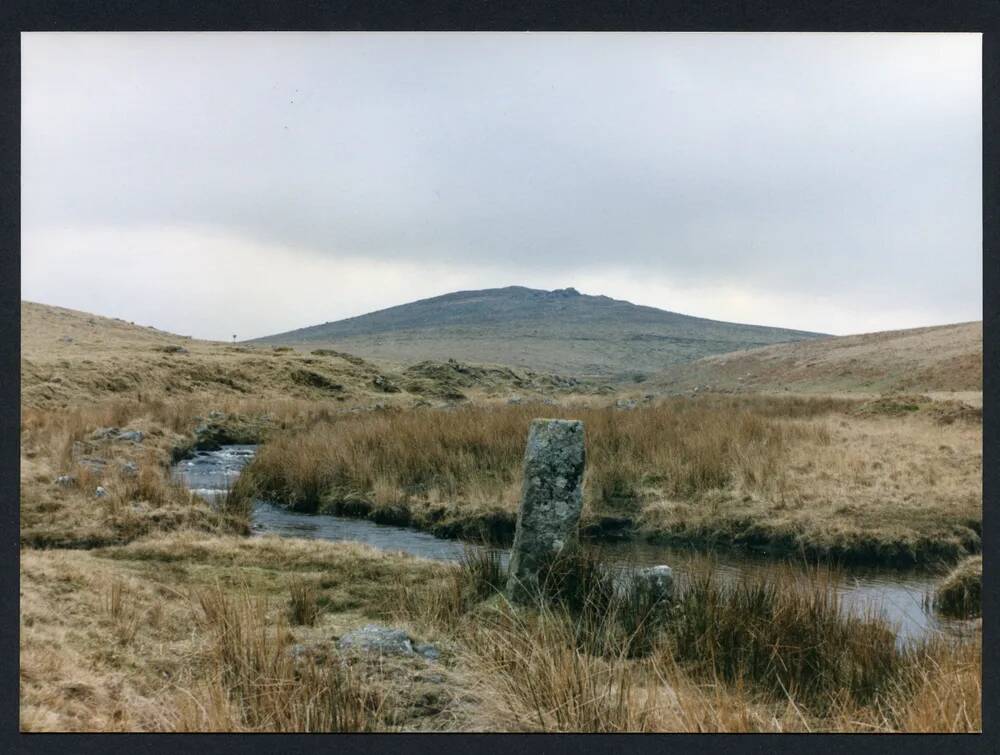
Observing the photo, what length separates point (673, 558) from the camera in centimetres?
763

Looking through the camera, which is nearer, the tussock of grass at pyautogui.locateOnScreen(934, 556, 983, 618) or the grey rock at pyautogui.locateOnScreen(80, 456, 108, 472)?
the tussock of grass at pyautogui.locateOnScreen(934, 556, 983, 618)

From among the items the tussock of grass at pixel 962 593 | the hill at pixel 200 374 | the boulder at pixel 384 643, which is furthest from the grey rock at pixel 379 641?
the hill at pixel 200 374

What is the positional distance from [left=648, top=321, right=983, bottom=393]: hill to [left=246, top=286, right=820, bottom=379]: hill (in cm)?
1822

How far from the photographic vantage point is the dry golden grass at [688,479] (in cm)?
838

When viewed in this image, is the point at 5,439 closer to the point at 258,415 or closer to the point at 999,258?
the point at 999,258

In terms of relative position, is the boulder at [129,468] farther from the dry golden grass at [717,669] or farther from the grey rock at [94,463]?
the dry golden grass at [717,669]

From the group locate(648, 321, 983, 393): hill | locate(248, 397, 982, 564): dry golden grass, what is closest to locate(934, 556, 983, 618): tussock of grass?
A: locate(248, 397, 982, 564): dry golden grass

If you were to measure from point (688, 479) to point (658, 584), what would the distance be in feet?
17.0

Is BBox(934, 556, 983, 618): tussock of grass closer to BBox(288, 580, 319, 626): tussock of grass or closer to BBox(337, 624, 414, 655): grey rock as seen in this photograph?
BBox(337, 624, 414, 655): grey rock

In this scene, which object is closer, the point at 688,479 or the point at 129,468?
the point at 129,468

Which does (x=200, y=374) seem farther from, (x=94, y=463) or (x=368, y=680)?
(x=368, y=680)

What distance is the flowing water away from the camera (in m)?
5.80

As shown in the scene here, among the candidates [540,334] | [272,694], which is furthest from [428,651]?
[540,334]

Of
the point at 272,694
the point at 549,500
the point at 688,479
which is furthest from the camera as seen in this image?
the point at 688,479
